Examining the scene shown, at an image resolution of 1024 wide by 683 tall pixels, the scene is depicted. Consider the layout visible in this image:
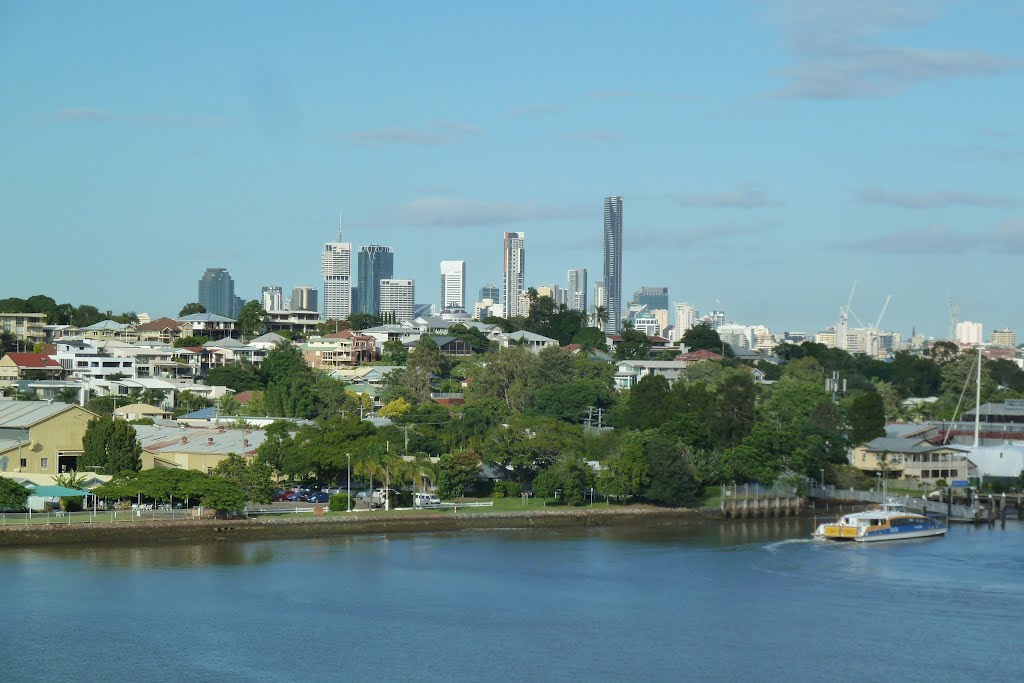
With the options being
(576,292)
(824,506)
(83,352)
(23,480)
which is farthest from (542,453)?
(576,292)

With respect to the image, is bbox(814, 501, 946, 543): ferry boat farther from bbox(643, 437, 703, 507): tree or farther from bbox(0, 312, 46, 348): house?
bbox(0, 312, 46, 348): house

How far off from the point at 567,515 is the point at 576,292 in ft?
443

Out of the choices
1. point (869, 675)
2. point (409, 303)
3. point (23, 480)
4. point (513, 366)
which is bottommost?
point (869, 675)

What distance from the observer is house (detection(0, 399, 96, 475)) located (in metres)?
27.4

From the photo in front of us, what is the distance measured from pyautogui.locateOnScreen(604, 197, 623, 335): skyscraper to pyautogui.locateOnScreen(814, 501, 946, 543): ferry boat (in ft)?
375

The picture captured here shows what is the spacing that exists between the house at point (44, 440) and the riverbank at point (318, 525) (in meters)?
4.32

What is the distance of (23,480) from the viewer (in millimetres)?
26141

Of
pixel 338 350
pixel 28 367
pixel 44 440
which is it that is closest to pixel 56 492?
pixel 44 440

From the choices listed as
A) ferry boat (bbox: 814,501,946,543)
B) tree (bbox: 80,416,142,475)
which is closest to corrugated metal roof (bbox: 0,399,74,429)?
tree (bbox: 80,416,142,475)

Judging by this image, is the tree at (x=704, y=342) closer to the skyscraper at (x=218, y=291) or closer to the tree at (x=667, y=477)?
the tree at (x=667, y=477)

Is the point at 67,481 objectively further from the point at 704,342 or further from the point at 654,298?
the point at 654,298

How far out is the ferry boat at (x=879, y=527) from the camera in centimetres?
2745

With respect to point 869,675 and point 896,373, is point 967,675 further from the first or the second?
point 896,373

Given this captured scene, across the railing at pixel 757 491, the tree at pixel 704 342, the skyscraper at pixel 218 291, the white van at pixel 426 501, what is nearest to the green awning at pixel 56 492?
the white van at pixel 426 501
